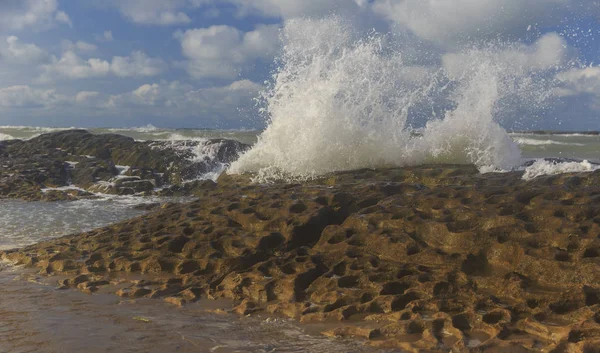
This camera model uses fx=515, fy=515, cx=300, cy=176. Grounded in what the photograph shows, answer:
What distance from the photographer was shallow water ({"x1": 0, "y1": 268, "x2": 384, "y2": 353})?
3611 millimetres

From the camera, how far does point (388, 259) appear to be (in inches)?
189

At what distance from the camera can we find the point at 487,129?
1003 centimetres

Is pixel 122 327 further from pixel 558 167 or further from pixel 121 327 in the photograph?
pixel 558 167

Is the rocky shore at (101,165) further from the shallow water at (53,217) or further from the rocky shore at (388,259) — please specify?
the rocky shore at (388,259)

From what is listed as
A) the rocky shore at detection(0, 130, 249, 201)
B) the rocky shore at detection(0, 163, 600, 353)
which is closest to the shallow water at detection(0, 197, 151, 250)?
the rocky shore at detection(0, 130, 249, 201)

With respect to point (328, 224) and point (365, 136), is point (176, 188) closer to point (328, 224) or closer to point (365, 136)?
point (365, 136)

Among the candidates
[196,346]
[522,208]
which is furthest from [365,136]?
[196,346]

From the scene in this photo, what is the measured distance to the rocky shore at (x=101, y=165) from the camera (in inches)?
521

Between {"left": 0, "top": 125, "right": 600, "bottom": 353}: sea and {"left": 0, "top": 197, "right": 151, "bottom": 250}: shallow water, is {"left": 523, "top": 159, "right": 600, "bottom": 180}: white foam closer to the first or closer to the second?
{"left": 0, "top": 125, "right": 600, "bottom": 353}: sea

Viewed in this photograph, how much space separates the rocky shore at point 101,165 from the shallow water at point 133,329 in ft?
27.0

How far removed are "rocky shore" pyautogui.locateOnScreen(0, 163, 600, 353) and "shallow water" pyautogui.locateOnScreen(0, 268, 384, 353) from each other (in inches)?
8.5

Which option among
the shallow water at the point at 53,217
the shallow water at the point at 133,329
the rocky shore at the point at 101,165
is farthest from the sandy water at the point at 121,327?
the rocky shore at the point at 101,165

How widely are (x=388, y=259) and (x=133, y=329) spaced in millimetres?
2307

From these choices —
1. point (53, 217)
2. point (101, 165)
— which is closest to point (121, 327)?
point (53, 217)
